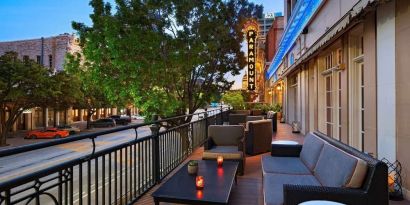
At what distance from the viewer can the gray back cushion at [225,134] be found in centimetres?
636

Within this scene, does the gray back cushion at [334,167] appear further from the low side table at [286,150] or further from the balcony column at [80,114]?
the balcony column at [80,114]

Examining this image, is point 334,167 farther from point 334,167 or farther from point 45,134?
point 45,134

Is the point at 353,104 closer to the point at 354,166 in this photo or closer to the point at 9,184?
the point at 354,166

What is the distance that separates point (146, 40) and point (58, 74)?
72.7 ft

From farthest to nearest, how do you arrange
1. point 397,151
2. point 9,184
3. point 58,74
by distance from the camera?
point 58,74 < point 397,151 < point 9,184

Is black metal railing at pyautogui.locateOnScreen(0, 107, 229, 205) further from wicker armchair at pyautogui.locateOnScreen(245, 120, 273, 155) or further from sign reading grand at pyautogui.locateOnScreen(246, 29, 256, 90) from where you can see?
sign reading grand at pyautogui.locateOnScreen(246, 29, 256, 90)

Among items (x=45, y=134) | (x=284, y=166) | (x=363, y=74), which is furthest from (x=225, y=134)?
(x=45, y=134)

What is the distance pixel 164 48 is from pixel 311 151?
7.62 metres

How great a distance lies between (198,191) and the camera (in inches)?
132

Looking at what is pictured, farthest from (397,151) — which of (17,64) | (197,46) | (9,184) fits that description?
(17,64)

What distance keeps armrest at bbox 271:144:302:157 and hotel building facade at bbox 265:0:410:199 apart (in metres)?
1.26

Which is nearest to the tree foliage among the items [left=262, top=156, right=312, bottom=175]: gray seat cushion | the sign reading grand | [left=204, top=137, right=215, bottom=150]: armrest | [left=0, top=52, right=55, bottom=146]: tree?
[left=0, top=52, right=55, bottom=146]: tree

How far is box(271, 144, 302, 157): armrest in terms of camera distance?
16.2 feet

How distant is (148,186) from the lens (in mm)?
4844
